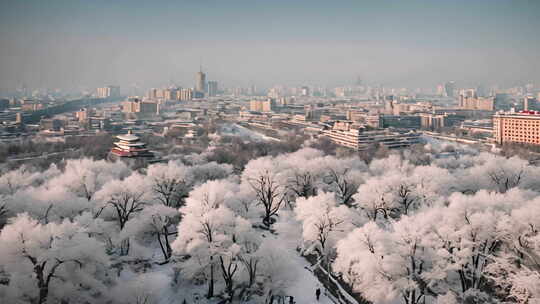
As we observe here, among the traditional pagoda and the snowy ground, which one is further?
the traditional pagoda

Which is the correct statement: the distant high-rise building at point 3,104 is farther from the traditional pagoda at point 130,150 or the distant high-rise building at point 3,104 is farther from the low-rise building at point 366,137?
the low-rise building at point 366,137

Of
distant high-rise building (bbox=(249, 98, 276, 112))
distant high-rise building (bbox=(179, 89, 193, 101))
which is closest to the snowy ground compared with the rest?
distant high-rise building (bbox=(249, 98, 276, 112))

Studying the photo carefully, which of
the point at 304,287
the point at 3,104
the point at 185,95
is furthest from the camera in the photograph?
the point at 185,95

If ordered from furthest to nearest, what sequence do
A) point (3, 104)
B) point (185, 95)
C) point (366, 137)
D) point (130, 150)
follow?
point (185, 95), point (3, 104), point (366, 137), point (130, 150)

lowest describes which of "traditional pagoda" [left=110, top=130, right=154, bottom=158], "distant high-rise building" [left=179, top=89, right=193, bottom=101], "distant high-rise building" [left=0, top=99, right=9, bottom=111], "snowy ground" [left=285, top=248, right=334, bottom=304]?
"snowy ground" [left=285, top=248, right=334, bottom=304]

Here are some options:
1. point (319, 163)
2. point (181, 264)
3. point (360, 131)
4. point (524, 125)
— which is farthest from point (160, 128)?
point (181, 264)

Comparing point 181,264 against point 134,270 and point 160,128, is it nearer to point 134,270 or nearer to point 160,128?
point 134,270

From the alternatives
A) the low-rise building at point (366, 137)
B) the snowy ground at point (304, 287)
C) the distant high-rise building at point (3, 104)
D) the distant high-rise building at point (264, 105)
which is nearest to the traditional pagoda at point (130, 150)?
the low-rise building at point (366, 137)

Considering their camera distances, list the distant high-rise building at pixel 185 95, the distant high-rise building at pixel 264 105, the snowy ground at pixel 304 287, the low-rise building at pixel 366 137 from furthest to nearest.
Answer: the distant high-rise building at pixel 185 95
the distant high-rise building at pixel 264 105
the low-rise building at pixel 366 137
the snowy ground at pixel 304 287

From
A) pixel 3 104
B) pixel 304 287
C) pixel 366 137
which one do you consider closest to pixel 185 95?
pixel 3 104

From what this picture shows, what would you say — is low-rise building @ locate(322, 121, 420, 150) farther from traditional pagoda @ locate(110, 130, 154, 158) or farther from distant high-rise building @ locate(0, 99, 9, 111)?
distant high-rise building @ locate(0, 99, 9, 111)

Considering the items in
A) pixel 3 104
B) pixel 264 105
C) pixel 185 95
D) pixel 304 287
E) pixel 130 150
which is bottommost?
pixel 304 287

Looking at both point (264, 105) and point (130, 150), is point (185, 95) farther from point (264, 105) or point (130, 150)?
point (130, 150)
